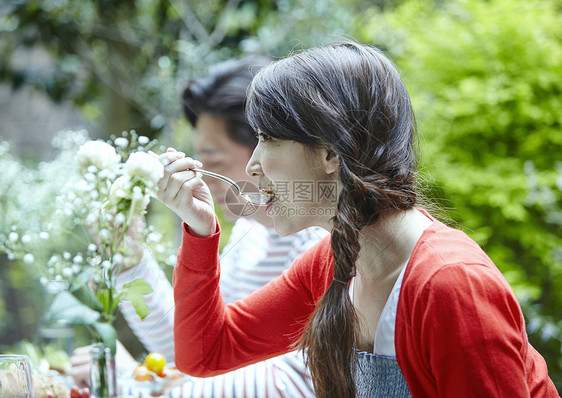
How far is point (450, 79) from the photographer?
3.19 m

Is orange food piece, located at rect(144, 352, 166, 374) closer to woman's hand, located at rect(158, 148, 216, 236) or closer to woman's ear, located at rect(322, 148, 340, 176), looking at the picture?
woman's hand, located at rect(158, 148, 216, 236)

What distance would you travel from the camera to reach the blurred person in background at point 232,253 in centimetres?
118

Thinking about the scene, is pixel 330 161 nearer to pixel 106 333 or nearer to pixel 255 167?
pixel 255 167

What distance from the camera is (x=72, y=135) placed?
1.30 m

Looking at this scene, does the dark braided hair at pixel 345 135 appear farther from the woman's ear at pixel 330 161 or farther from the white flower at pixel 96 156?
the white flower at pixel 96 156

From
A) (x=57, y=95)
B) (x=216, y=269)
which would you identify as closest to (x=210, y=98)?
(x=216, y=269)

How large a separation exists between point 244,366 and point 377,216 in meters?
0.53

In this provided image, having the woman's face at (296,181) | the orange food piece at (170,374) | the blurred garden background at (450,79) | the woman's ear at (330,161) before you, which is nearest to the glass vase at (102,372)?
the orange food piece at (170,374)

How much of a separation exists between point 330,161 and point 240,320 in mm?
463

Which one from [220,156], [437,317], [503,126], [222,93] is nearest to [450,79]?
[503,126]

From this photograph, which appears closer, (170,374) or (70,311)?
(70,311)

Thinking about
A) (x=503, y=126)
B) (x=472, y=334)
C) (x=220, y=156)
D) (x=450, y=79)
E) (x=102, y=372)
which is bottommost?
(x=102, y=372)

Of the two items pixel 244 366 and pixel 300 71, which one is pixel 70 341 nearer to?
pixel 244 366

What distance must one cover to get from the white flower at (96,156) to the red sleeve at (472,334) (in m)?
0.55
